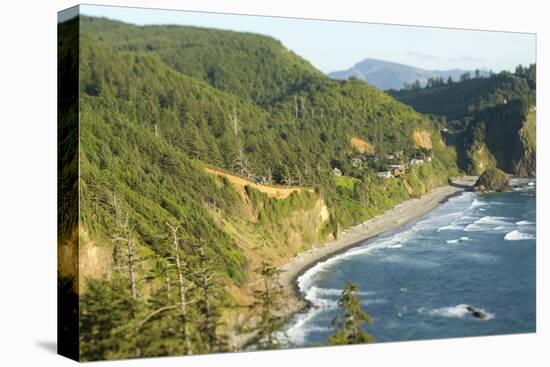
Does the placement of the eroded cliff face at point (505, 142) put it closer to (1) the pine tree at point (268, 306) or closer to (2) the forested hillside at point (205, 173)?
(2) the forested hillside at point (205, 173)

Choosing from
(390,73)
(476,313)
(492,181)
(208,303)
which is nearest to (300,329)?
(208,303)

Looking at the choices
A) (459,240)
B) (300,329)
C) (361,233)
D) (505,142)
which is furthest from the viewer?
(505,142)

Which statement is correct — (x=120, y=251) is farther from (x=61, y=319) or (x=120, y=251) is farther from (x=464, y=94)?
(x=464, y=94)

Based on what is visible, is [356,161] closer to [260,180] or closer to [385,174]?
[385,174]

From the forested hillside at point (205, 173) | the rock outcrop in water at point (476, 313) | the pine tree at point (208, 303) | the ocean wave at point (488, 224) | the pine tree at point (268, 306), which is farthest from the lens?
the ocean wave at point (488, 224)

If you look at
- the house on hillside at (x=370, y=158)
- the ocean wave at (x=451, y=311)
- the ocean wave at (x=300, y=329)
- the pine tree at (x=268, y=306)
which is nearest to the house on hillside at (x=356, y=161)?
the house on hillside at (x=370, y=158)
